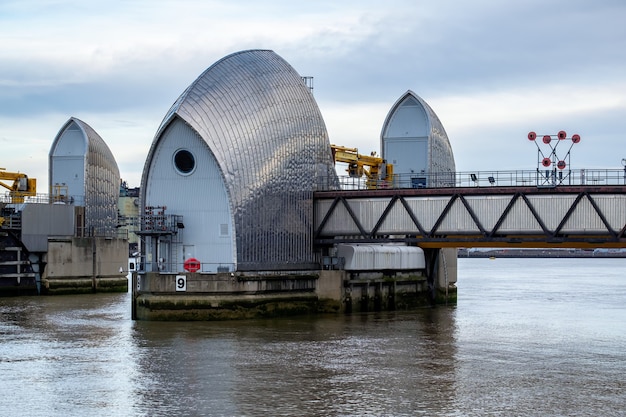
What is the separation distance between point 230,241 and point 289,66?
14944 millimetres

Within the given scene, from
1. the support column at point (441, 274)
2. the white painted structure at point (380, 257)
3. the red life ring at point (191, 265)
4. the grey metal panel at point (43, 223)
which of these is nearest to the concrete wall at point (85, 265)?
the grey metal panel at point (43, 223)

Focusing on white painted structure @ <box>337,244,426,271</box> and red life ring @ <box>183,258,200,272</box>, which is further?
white painted structure @ <box>337,244,426,271</box>

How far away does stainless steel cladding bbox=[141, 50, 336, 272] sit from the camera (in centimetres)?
6638

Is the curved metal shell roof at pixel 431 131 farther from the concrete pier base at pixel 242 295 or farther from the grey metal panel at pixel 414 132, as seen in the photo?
the concrete pier base at pixel 242 295

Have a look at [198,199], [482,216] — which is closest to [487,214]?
[482,216]

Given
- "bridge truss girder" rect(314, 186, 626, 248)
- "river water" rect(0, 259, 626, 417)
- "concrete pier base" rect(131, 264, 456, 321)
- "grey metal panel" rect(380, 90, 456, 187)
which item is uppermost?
"grey metal panel" rect(380, 90, 456, 187)

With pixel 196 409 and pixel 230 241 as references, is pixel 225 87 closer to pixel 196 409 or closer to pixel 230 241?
pixel 230 241

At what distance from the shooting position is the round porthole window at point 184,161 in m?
67.2

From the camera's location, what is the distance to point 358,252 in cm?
7456

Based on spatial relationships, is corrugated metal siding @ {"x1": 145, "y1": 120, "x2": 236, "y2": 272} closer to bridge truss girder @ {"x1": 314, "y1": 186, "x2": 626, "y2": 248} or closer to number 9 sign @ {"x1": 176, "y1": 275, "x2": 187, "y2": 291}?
number 9 sign @ {"x1": 176, "y1": 275, "x2": 187, "y2": 291}

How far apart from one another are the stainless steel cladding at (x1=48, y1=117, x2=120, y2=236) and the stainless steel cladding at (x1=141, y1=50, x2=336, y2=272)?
119 ft

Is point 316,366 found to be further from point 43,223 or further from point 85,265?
point 85,265

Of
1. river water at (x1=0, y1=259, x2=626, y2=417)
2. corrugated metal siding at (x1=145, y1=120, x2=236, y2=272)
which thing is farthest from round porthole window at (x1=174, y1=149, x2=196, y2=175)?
river water at (x1=0, y1=259, x2=626, y2=417)

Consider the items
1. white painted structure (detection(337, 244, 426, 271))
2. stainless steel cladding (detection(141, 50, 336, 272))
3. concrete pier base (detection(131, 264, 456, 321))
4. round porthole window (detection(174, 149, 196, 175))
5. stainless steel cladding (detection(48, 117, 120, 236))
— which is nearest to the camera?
concrete pier base (detection(131, 264, 456, 321))
